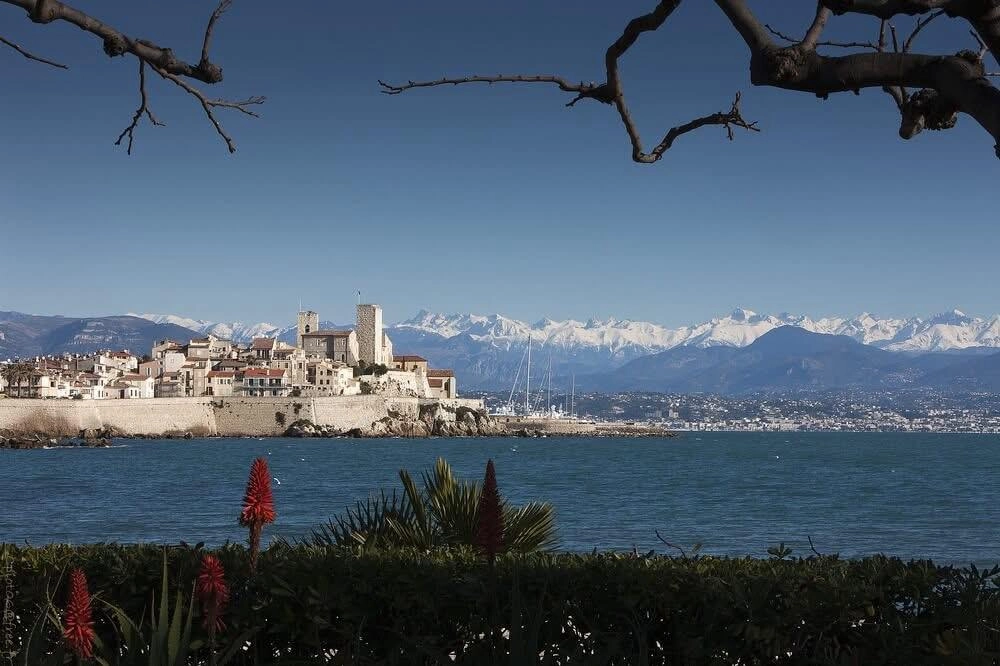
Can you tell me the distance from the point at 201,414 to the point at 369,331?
33.8 metres

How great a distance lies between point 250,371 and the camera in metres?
113

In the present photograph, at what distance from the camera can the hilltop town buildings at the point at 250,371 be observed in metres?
111

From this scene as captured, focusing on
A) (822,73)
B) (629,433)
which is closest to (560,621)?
(822,73)

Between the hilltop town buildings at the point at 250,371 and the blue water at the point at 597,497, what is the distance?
2534 centimetres

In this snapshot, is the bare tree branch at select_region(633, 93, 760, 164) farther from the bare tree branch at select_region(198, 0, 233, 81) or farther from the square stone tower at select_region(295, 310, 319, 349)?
the square stone tower at select_region(295, 310, 319, 349)

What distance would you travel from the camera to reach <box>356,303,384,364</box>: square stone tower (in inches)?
5261

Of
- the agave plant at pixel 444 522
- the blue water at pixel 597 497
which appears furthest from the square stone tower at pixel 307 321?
the agave plant at pixel 444 522

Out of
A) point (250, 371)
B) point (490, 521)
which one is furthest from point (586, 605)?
point (250, 371)

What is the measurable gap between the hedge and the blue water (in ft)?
19.1

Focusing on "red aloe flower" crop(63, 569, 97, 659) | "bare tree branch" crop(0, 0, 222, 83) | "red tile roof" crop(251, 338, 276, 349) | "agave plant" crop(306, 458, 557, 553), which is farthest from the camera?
"red tile roof" crop(251, 338, 276, 349)

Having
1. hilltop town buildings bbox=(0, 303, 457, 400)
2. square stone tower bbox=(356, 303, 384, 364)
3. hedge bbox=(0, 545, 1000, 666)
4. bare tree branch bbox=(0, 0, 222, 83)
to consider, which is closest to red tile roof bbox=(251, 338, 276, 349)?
hilltop town buildings bbox=(0, 303, 457, 400)

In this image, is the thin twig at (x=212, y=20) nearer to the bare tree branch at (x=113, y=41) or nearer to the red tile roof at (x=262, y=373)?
the bare tree branch at (x=113, y=41)

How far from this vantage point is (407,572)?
526 centimetres

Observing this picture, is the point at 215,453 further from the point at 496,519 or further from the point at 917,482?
the point at 496,519
